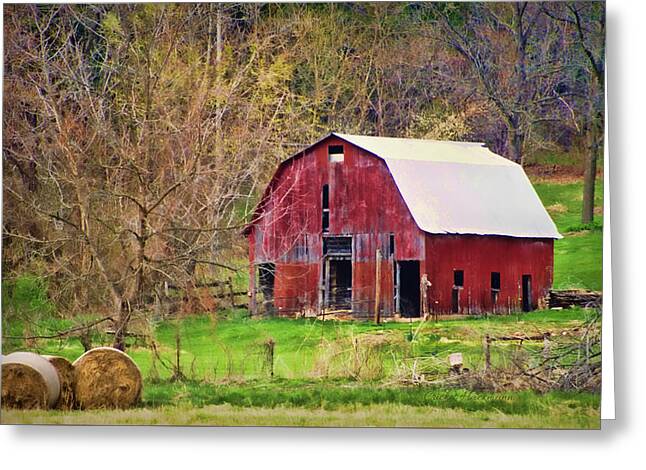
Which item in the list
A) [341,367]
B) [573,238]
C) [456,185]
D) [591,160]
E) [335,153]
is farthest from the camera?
[335,153]

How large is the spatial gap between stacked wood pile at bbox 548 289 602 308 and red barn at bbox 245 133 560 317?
0.14 m

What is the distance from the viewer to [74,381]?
11336 millimetres

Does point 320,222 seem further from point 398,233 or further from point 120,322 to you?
point 120,322

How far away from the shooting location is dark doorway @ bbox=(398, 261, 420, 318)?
11.5m

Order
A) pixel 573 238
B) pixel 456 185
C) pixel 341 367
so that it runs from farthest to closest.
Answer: pixel 456 185
pixel 341 367
pixel 573 238

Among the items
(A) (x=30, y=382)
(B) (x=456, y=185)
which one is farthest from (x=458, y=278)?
(A) (x=30, y=382)

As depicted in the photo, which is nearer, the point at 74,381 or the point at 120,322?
the point at 74,381

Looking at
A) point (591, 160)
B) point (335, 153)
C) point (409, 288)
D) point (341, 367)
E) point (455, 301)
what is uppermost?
point (335, 153)

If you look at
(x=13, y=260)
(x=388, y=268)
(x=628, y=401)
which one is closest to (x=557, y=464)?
(x=628, y=401)

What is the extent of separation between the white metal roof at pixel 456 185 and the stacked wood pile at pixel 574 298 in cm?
65

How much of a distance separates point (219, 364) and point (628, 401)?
379 centimetres

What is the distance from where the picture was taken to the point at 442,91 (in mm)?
11555

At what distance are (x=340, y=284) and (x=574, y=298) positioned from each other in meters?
2.21

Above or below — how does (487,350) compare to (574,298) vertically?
→ below
